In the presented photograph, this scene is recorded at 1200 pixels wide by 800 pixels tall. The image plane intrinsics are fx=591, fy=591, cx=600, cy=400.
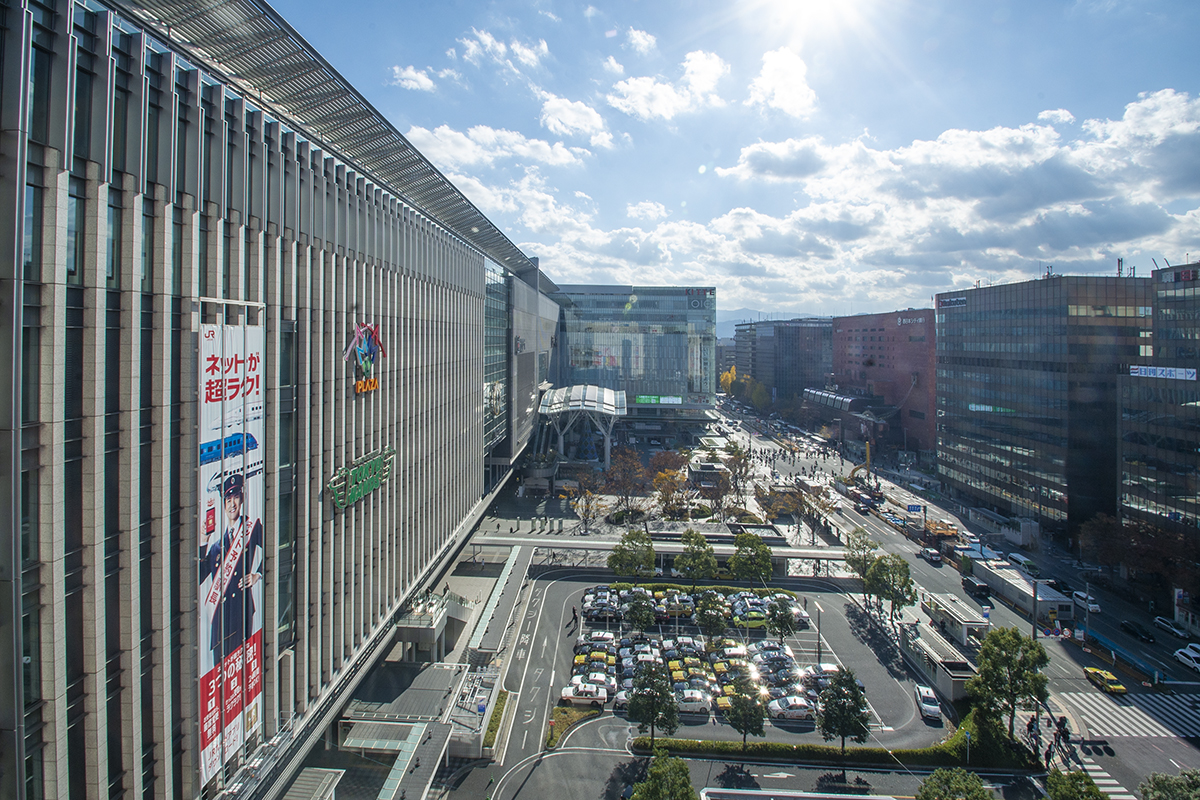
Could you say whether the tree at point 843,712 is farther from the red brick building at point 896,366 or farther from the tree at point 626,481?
the red brick building at point 896,366

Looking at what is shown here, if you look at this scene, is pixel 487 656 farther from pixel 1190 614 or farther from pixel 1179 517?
pixel 1179 517

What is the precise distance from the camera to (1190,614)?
121 feet

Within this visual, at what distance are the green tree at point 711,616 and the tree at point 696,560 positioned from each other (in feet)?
15.6

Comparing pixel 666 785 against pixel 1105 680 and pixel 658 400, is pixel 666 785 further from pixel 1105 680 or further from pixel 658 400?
pixel 658 400

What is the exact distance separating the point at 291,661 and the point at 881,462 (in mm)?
90329

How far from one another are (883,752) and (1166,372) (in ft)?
127

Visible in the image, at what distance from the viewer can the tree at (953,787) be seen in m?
18.6

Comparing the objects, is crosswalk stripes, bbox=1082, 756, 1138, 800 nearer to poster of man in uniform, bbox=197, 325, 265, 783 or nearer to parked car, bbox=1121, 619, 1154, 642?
parked car, bbox=1121, 619, 1154, 642

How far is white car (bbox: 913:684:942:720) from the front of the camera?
93.6 feet

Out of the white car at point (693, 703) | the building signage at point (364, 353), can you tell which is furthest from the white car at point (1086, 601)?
the building signage at point (364, 353)

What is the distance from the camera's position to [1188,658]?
33.5 m

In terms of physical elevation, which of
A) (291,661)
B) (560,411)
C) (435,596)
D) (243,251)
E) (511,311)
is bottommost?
(435,596)

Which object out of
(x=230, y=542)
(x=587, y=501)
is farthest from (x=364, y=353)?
(x=587, y=501)

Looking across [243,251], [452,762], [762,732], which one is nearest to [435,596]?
[452,762]
